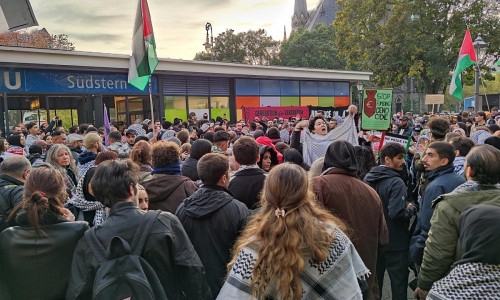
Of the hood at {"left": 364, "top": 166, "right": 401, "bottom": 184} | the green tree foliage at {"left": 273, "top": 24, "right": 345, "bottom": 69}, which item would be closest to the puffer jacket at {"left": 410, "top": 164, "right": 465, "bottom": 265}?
the hood at {"left": 364, "top": 166, "right": 401, "bottom": 184}

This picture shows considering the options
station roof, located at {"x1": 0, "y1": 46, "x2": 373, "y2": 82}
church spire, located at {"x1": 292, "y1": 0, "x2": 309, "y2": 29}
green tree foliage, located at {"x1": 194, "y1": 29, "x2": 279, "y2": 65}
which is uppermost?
church spire, located at {"x1": 292, "y1": 0, "x2": 309, "y2": 29}

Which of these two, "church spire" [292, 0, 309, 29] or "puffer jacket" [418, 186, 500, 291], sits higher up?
"church spire" [292, 0, 309, 29]

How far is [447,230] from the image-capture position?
2.85m

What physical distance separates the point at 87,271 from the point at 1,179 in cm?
232

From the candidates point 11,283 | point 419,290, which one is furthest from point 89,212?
point 419,290

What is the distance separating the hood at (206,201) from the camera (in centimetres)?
312

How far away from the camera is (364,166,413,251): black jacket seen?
414cm

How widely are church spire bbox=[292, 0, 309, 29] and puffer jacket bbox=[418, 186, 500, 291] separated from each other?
104 metres

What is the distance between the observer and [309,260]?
2.10m

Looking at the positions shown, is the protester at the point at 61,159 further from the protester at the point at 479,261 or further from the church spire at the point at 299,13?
the church spire at the point at 299,13

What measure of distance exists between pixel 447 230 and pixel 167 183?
2388mm

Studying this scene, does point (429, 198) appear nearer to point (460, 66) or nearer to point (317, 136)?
point (317, 136)

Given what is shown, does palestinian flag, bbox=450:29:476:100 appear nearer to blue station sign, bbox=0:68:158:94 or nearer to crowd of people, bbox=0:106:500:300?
crowd of people, bbox=0:106:500:300

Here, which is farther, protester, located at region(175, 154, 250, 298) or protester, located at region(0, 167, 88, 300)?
protester, located at region(175, 154, 250, 298)
